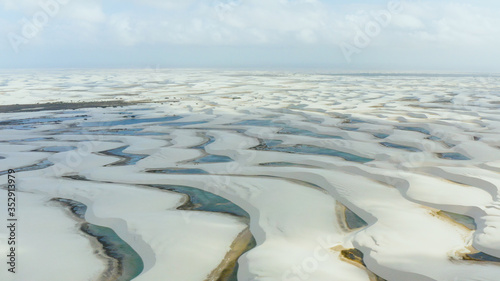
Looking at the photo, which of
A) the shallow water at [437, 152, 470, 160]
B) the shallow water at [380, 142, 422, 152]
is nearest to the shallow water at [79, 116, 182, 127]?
the shallow water at [380, 142, 422, 152]

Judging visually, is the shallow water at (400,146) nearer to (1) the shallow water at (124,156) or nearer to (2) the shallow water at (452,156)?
(2) the shallow water at (452,156)

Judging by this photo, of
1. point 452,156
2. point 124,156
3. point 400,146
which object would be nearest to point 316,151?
point 400,146

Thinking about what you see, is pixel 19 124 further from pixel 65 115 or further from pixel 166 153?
pixel 166 153

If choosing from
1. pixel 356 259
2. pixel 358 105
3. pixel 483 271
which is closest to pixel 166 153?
pixel 356 259

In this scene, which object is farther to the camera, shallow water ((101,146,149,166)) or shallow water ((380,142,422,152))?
shallow water ((380,142,422,152))

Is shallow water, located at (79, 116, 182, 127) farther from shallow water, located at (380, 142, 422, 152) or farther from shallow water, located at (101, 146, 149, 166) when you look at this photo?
shallow water, located at (380, 142, 422, 152)

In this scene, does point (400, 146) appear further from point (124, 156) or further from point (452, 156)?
point (124, 156)

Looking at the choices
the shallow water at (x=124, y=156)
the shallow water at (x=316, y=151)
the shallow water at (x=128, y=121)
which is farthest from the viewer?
the shallow water at (x=128, y=121)

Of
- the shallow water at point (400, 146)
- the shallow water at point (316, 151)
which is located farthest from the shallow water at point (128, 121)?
the shallow water at point (400, 146)

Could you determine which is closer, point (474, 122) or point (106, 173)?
point (106, 173)

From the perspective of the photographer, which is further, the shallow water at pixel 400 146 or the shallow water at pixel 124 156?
the shallow water at pixel 400 146

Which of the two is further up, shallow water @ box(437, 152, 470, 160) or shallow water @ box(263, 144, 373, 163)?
shallow water @ box(437, 152, 470, 160)
